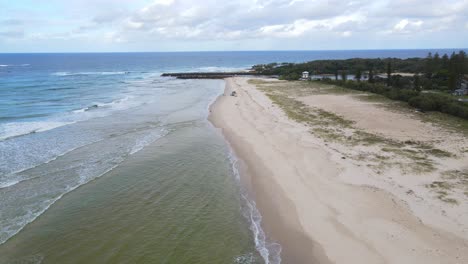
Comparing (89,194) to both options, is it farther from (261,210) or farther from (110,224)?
(261,210)

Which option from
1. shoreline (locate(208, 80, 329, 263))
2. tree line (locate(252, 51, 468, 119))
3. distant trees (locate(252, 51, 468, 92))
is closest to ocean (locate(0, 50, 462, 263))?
shoreline (locate(208, 80, 329, 263))

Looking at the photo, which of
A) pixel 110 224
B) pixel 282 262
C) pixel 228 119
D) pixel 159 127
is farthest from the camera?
pixel 228 119

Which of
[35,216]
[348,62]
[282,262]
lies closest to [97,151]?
[35,216]

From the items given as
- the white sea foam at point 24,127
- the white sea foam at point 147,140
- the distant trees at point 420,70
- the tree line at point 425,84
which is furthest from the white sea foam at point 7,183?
the distant trees at point 420,70

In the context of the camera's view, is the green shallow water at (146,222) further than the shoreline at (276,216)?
Yes

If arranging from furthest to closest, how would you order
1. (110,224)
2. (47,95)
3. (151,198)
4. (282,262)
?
(47,95)
(151,198)
(110,224)
(282,262)

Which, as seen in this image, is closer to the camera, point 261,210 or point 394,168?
point 261,210

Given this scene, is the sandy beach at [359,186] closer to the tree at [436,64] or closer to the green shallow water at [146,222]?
the green shallow water at [146,222]
